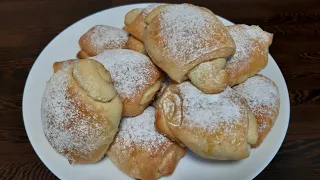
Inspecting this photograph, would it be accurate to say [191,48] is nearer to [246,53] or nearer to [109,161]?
[246,53]

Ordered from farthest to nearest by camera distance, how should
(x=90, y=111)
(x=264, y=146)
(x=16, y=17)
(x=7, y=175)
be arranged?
(x=16, y=17) → (x=7, y=175) → (x=264, y=146) → (x=90, y=111)

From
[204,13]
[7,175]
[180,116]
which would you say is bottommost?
[7,175]

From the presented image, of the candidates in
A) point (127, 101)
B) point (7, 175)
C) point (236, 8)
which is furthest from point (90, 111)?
point (236, 8)

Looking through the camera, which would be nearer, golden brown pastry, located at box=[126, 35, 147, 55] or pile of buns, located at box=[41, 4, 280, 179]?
pile of buns, located at box=[41, 4, 280, 179]

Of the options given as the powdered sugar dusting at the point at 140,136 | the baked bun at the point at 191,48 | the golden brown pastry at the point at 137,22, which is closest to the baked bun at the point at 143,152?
the powdered sugar dusting at the point at 140,136

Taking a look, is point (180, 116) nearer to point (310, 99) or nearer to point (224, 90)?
point (224, 90)

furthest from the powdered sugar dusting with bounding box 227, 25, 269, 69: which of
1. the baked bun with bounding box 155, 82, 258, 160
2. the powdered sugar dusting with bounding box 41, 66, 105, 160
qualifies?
the powdered sugar dusting with bounding box 41, 66, 105, 160

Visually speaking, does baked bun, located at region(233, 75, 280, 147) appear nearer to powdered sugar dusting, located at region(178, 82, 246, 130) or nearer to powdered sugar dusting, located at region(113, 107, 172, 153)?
powdered sugar dusting, located at region(178, 82, 246, 130)
